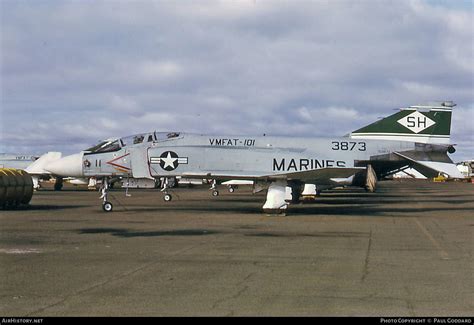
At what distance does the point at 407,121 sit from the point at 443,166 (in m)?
3.01

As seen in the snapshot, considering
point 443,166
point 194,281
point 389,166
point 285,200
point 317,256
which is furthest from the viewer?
point 389,166

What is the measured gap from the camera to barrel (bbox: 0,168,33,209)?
23.6m

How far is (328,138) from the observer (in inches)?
1114

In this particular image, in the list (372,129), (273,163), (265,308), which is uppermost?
(372,129)

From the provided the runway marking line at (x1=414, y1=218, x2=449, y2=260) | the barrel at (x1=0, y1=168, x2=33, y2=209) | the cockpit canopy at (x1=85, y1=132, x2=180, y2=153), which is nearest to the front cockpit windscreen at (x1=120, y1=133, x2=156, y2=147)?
the cockpit canopy at (x1=85, y1=132, x2=180, y2=153)

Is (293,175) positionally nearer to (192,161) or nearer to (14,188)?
(192,161)

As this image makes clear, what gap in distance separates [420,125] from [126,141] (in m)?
13.2

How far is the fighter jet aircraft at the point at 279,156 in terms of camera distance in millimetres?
23438

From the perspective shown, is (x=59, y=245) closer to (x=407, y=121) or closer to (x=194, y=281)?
(x=194, y=281)

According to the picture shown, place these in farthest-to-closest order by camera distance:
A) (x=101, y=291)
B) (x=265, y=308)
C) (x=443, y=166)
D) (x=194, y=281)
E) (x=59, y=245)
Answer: (x=443, y=166)
(x=59, y=245)
(x=194, y=281)
(x=101, y=291)
(x=265, y=308)

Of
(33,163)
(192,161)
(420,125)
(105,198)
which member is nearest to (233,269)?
(192,161)

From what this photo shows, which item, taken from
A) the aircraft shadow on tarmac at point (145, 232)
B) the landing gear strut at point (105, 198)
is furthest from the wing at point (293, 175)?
the aircraft shadow on tarmac at point (145, 232)

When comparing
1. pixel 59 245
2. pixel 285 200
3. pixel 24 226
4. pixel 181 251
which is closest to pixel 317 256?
pixel 181 251

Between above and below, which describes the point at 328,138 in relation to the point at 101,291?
above
